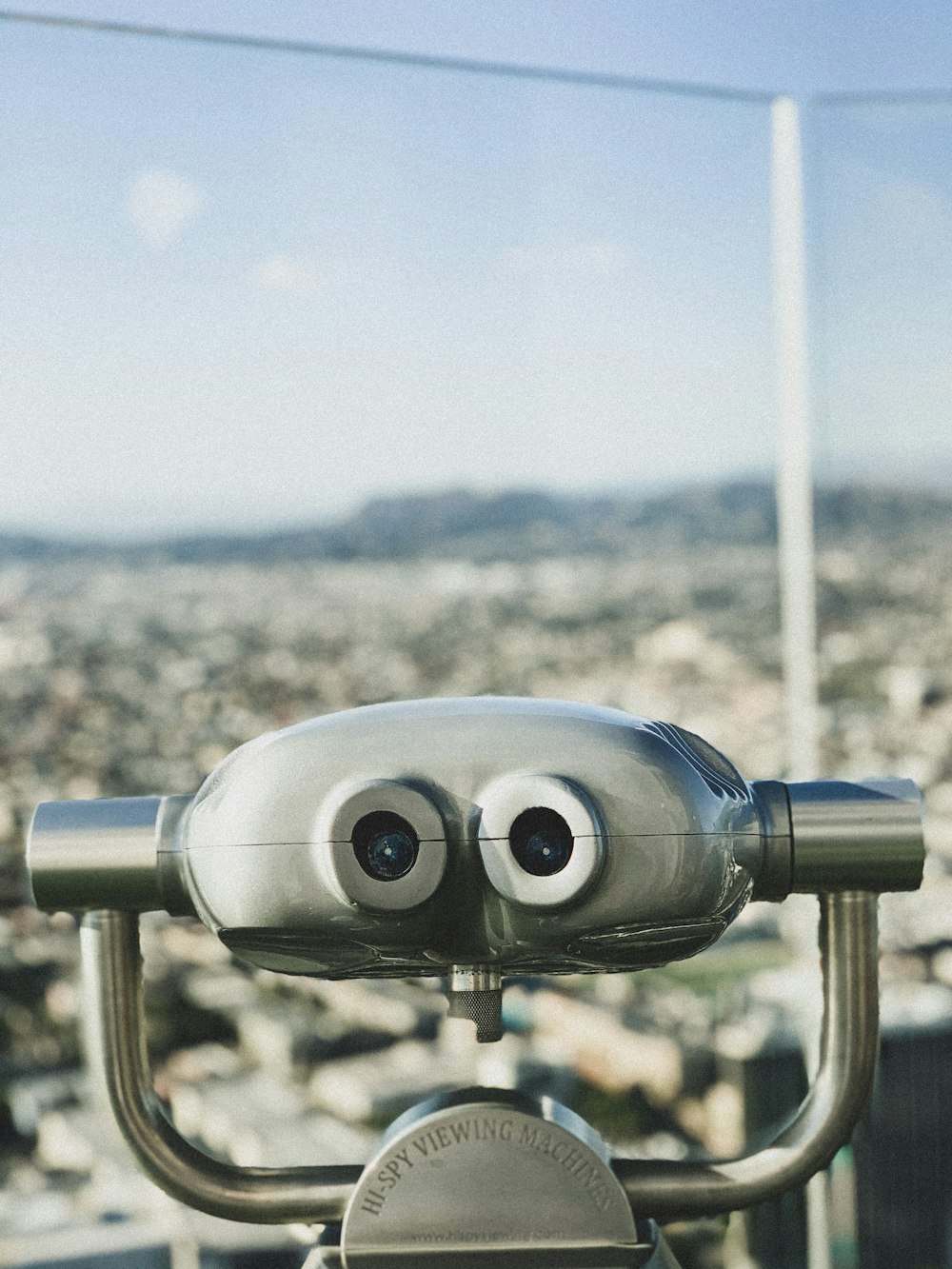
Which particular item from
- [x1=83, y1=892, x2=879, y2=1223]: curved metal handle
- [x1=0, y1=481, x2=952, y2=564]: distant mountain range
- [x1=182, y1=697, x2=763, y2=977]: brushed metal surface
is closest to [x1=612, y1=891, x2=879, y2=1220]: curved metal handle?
[x1=83, y1=892, x2=879, y2=1223]: curved metal handle

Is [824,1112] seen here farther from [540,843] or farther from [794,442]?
[794,442]

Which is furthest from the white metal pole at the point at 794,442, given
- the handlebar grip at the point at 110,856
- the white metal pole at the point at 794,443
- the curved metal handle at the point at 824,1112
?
the handlebar grip at the point at 110,856

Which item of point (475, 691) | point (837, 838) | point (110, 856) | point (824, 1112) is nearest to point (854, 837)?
point (837, 838)

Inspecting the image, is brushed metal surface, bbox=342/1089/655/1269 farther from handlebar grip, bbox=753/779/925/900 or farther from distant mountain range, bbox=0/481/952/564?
distant mountain range, bbox=0/481/952/564

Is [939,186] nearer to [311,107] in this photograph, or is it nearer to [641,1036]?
[311,107]

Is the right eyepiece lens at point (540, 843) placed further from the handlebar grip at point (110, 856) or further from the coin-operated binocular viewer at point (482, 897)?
the handlebar grip at point (110, 856)

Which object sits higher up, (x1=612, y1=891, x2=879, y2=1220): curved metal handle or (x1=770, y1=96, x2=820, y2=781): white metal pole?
(x1=770, y1=96, x2=820, y2=781): white metal pole
